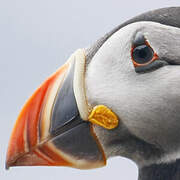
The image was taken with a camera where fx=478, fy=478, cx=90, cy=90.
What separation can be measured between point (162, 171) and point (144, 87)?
65 centimetres

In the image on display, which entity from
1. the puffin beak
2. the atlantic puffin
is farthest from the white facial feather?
the puffin beak

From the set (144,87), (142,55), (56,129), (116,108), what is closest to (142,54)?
(142,55)

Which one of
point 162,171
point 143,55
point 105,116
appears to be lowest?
point 162,171

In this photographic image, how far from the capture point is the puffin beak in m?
3.40

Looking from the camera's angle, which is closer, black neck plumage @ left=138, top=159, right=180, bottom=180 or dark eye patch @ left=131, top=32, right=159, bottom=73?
dark eye patch @ left=131, top=32, right=159, bottom=73

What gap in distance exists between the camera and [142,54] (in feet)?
10.8

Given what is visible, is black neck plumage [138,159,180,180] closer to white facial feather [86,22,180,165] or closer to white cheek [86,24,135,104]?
white facial feather [86,22,180,165]

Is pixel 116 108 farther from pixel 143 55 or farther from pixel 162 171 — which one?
pixel 162 171

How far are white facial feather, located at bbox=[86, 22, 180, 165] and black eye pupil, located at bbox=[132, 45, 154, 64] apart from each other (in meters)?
0.04

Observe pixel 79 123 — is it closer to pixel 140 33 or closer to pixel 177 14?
pixel 140 33

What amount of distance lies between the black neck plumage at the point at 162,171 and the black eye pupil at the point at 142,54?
2.45 ft

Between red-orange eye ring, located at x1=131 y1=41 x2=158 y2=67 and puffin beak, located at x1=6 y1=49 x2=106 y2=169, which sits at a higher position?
red-orange eye ring, located at x1=131 y1=41 x2=158 y2=67

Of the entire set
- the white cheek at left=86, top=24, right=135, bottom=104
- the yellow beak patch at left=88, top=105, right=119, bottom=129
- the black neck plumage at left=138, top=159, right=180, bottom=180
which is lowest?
the black neck plumage at left=138, top=159, right=180, bottom=180

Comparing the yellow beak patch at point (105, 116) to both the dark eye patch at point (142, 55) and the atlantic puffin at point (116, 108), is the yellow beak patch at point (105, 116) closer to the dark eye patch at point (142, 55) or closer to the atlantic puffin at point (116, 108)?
the atlantic puffin at point (116, 108)
